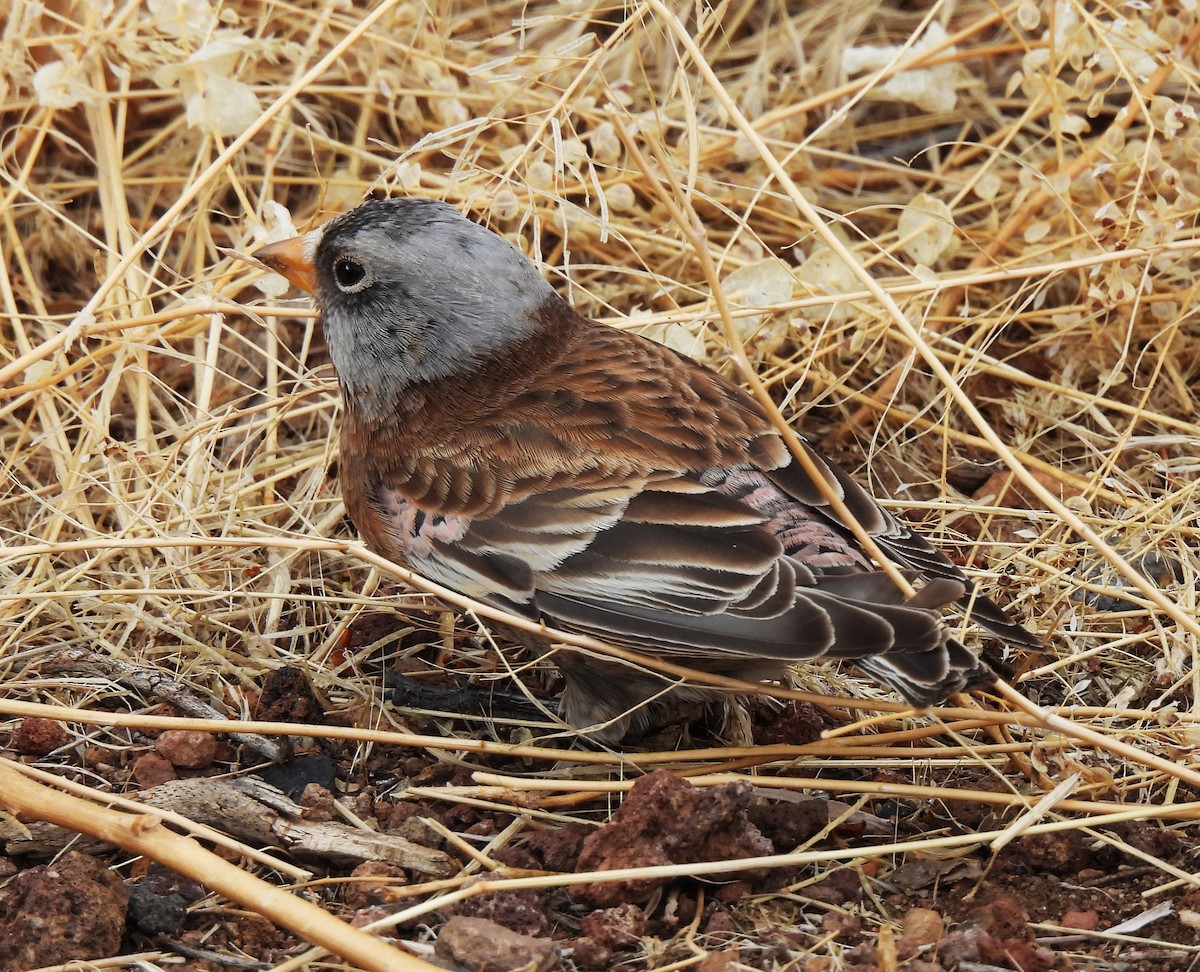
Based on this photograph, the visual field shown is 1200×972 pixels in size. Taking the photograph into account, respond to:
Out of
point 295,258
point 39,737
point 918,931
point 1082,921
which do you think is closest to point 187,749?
point 39,737

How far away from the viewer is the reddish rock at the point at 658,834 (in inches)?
122

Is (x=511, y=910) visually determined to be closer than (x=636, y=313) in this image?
Yes

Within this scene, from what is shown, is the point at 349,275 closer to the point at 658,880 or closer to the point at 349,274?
the point at 349,274

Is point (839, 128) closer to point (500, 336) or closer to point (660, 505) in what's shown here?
point (500, 336)

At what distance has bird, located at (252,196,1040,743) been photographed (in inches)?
127

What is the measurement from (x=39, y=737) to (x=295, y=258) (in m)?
1.38

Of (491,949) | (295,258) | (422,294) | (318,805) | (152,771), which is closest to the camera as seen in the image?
(491,949)

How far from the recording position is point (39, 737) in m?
3.64

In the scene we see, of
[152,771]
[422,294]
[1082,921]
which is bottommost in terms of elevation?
[1082,921]

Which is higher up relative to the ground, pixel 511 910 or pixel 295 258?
pixel 295 258

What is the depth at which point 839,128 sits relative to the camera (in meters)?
5.98

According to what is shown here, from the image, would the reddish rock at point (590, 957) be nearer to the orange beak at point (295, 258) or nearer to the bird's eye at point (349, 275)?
the bird's eye at point (349, 275)

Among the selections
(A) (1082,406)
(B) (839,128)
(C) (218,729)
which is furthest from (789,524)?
(B) (839,128)

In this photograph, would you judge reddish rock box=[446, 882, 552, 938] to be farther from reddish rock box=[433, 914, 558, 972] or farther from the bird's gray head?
→ the bird's gray head
